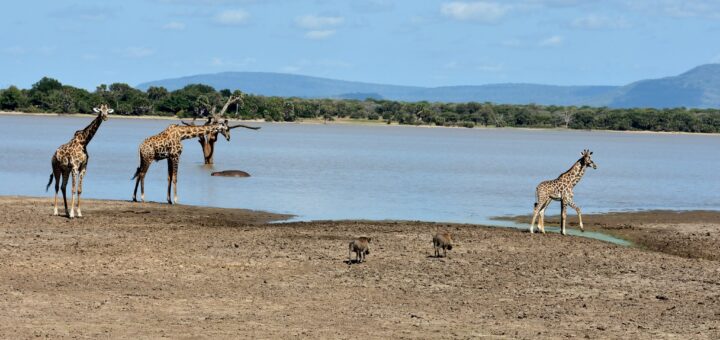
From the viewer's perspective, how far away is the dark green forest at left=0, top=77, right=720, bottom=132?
133375 mm

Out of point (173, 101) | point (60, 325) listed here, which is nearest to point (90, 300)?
point (60, 325)

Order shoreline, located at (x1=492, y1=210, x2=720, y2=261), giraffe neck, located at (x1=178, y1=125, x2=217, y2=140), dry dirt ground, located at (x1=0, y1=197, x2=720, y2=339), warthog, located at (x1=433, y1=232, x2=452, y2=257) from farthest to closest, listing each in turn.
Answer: giraffe neck, located at (x1=178, y1=125, x2=217, y2=140) < shoreline, located at (x1=492, y1=210, x2=720, y2=261) < warthog, located at (x1=433, y1=232, x2=452, y2=257) < dry dirt ground, located at (x1=0, y1=197, x2=720, y2=339)

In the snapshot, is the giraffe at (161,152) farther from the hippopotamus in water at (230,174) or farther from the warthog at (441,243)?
the warthog at (441,243)

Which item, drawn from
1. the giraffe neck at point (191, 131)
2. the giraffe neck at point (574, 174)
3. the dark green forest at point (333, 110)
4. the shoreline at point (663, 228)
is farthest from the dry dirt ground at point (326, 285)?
the dark green forest at point (333, 110)

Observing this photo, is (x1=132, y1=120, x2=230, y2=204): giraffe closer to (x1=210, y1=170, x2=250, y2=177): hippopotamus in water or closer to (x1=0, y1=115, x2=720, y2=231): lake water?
(x1=0, y1=115, x2=720, y2=231): lake water

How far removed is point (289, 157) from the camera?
6091 cm

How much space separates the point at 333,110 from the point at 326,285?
146319 mm

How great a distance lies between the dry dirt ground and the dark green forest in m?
101

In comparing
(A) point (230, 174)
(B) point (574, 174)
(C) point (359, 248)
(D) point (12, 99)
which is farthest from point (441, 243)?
Result: (D) point (12, 99)

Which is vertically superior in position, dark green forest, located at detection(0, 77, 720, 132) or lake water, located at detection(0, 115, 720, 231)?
dark green forest, located at detection(0, 77, 720, 132)

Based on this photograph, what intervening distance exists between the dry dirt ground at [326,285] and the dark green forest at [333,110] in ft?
331

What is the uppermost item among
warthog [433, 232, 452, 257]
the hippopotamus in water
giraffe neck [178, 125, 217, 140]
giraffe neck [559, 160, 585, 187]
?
giraffe neck [178, 125, 217, 140]

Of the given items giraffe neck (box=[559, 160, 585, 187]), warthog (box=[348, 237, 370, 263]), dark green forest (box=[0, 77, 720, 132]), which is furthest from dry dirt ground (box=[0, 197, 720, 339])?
dark green forest (box=[0, 77, 720, 132])

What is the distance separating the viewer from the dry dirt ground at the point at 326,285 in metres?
13.3
